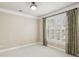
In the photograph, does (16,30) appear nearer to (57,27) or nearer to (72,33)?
Result: (57,27)

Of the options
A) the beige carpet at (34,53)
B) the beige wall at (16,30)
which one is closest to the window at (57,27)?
the beige carpet at (34,53)

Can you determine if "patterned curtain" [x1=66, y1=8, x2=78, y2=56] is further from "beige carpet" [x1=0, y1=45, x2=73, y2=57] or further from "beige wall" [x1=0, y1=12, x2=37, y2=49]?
"beige wall" [x1=0, y1=12, x2=37, y2=49]

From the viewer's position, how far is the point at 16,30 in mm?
4254

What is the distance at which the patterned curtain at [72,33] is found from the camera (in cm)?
313

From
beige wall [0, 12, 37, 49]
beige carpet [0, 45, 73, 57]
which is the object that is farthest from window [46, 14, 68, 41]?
beige wall [0, 12, 37, 49]

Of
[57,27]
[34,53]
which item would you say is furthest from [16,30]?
[57,27]

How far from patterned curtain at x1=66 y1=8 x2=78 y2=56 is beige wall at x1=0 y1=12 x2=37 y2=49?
8.41ft

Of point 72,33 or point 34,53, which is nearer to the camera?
point 72,33

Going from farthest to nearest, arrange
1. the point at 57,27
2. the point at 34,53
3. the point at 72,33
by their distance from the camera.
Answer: the point at 57,27 → the point at 34,53 → the point at 72,33

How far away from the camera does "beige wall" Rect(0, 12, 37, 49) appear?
12.1 ft

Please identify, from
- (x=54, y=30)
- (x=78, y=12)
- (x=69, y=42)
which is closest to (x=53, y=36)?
(x=54, y=30)

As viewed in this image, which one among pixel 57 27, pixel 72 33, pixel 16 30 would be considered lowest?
pixel 72 33

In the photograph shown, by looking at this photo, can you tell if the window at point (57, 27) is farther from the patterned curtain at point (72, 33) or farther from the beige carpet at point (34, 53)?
the beige carpet at point (34, 53)

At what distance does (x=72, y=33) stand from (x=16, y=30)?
9.52 feet
